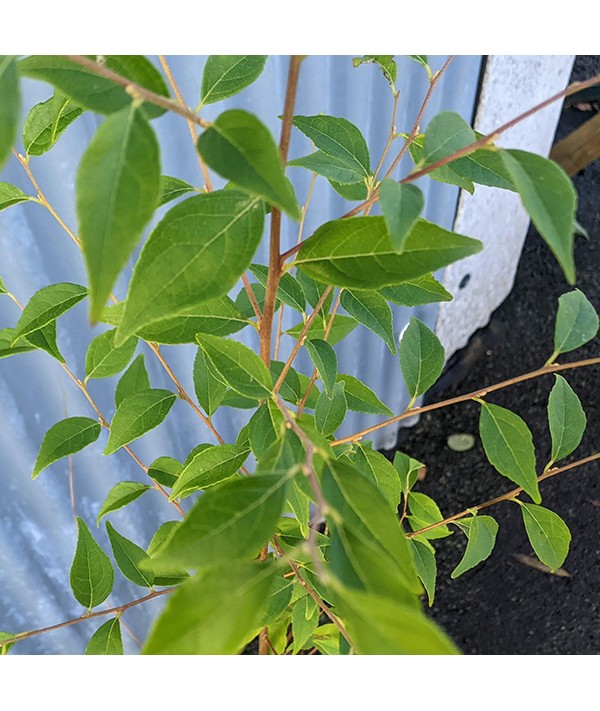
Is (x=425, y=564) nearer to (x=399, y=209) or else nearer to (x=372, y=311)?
(x=372, y=311)

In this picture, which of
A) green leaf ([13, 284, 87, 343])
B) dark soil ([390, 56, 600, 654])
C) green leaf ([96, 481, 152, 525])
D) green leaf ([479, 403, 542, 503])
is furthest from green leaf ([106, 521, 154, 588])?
dark soil ([390, 56, 600, 654])

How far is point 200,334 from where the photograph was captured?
50 cm

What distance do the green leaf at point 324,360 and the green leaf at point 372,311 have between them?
0.04 metres

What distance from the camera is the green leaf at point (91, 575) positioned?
69 cm

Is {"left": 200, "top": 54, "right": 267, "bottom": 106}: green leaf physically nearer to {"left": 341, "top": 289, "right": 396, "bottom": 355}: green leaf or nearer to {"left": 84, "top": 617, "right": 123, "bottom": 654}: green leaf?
{"left": 341, "top": 289, "right": 396, "bottom": 355}: green leaf

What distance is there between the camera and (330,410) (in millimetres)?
665

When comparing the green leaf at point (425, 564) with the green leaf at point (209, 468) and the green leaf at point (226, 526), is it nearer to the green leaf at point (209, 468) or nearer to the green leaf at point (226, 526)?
the green leaf at point (209, 468)

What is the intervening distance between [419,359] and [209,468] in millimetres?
263

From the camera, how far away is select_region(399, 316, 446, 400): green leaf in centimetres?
73

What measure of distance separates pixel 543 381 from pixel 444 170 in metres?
1.66

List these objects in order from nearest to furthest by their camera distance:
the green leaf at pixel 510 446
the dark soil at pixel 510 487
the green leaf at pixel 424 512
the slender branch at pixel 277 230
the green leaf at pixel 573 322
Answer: the slender branch at pixel 277 230 → the green leaf at pixel 510 446 → the green leaf at pixel 573 322 → the green leaf at pixel 424 512 → the dark soil at pixel 510 487

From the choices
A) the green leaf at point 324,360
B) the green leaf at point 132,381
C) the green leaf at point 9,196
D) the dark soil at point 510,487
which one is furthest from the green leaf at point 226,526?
the dark soil at point 510,487

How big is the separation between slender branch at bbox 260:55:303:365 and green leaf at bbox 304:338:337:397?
1.9 inches
